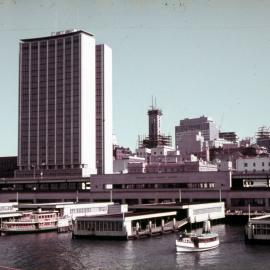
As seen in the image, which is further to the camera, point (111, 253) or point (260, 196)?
point (260, 196)

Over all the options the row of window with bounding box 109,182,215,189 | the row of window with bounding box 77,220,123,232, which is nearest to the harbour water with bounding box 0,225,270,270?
the row of window with bounding box 77,220,123,232

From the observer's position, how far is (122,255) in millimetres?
95812

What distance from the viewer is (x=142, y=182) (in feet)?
642

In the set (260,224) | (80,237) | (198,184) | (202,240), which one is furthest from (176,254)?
(198,184)

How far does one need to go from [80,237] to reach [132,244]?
16.8 meters

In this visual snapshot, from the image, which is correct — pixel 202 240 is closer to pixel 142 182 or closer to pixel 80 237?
pixel 80 237

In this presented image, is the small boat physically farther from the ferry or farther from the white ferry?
the ferry

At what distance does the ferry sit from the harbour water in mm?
12782

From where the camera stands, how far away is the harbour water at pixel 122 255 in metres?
86.6

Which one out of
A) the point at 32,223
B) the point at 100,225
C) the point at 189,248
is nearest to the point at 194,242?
the point at 189,248

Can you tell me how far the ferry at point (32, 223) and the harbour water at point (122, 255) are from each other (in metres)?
12.8

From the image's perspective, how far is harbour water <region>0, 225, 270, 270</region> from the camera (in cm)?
8662

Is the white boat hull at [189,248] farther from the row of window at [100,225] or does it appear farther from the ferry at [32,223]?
the ferry at [32,223]

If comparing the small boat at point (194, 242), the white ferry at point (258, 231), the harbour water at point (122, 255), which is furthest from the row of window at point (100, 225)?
Answer: the white ferry at point (258, 231)
